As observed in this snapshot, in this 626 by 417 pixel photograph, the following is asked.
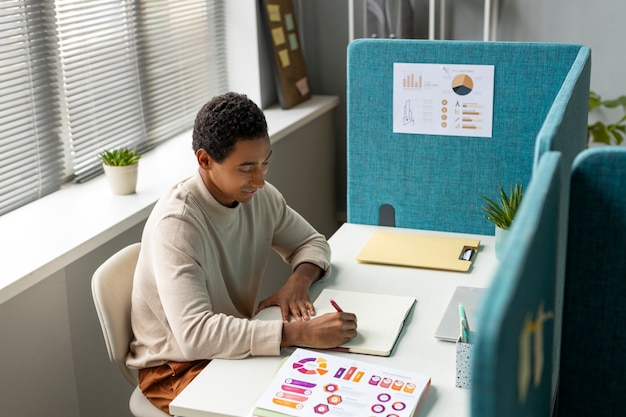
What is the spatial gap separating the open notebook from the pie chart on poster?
68 centimetres

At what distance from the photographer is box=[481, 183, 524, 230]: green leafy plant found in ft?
6.70

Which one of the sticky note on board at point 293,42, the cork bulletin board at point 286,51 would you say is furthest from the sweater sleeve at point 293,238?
the sticky note on board at point 293,42

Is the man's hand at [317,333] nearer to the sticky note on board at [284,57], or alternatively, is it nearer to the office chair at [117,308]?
the office chair at [117,308]

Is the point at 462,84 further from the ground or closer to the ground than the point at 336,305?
further from the ground

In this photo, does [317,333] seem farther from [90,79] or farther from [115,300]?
[90,79]

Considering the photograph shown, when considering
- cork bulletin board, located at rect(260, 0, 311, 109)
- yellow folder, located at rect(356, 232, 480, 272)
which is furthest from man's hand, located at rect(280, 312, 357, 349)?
cork bulletin board, located at rect(260, 0, 311, 109)

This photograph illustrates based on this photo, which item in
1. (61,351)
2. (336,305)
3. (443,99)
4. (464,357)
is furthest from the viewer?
(443,99)

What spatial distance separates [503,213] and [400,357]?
0.60 meters

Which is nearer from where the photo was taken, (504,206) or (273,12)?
(504,206)

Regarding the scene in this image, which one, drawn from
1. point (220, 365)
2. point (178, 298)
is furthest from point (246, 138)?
point (220, 365)

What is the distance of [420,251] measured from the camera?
212 centimetres

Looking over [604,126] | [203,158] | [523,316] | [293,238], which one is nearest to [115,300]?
[203,158]

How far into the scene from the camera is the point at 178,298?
1.67 meters

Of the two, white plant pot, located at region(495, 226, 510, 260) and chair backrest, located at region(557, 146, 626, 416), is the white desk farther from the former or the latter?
chair backrest, located at region(557, 146, 626, 416)
